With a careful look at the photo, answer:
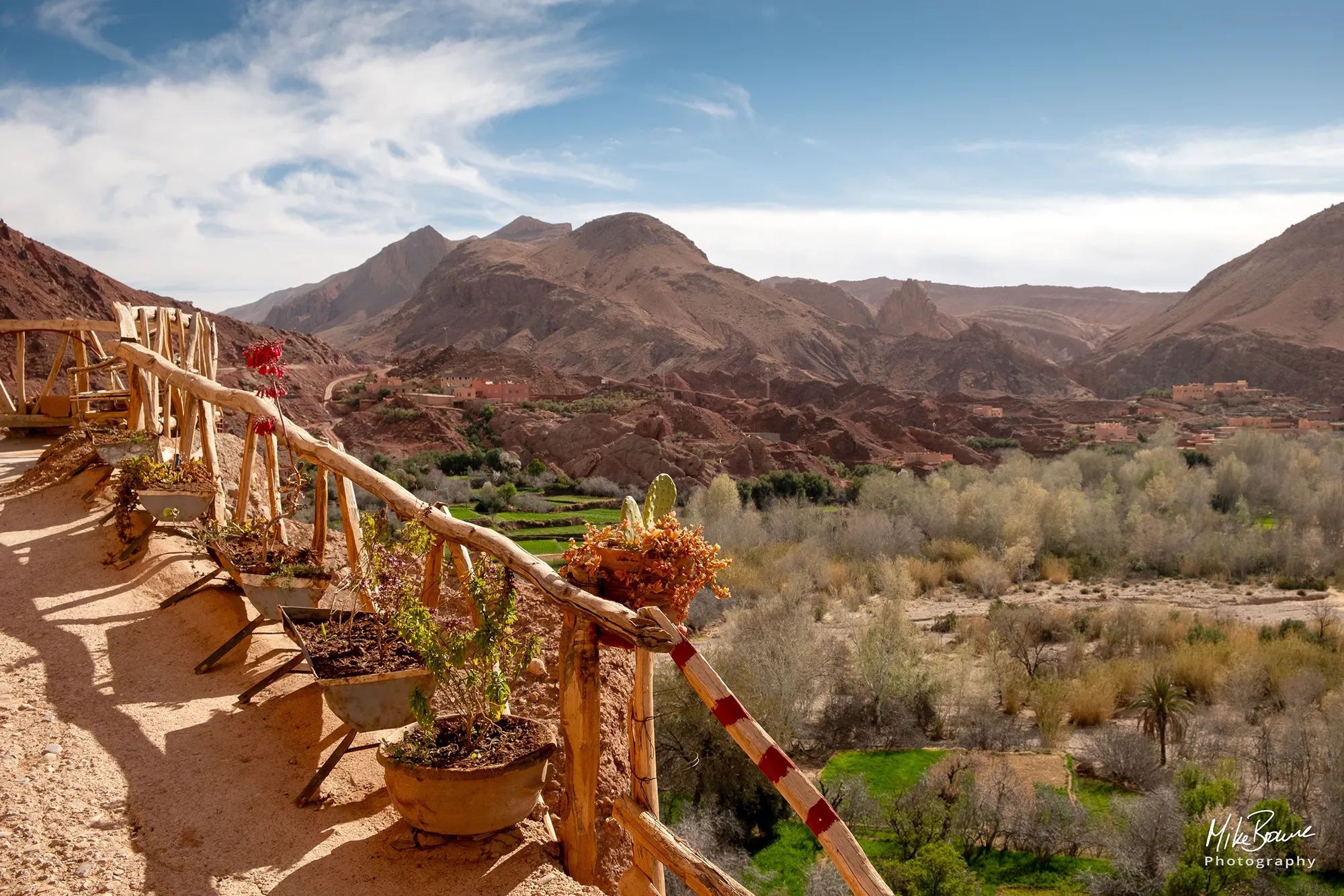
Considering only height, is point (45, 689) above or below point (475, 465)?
above

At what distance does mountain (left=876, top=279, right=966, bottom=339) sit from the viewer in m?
114

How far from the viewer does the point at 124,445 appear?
25.8 ft

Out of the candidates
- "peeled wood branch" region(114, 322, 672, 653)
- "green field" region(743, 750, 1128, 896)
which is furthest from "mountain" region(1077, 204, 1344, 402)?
"peeled wood branch" region(114, 322, 672, 653)

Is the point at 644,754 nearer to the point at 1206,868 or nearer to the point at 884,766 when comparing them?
the point at 1206,868

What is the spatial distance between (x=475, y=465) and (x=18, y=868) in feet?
145

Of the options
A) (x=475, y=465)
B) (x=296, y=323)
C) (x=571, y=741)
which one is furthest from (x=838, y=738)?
(x=296, y=323)

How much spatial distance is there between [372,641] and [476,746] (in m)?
1.06

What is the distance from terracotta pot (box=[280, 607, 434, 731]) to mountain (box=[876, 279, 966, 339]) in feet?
366

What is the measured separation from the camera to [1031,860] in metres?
13.9

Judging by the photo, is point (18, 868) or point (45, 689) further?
point (45, 689)

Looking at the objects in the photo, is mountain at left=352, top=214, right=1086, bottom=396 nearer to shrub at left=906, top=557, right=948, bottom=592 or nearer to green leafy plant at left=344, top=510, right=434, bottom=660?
shrub at left=906, top=557, right=948, bottom=592

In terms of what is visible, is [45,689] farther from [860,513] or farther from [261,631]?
[860,513]

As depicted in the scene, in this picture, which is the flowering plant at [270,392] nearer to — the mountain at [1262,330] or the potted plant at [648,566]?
the potted plant at [648,566]

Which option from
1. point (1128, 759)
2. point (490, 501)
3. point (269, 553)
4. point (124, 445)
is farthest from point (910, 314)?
point (269, 553)
